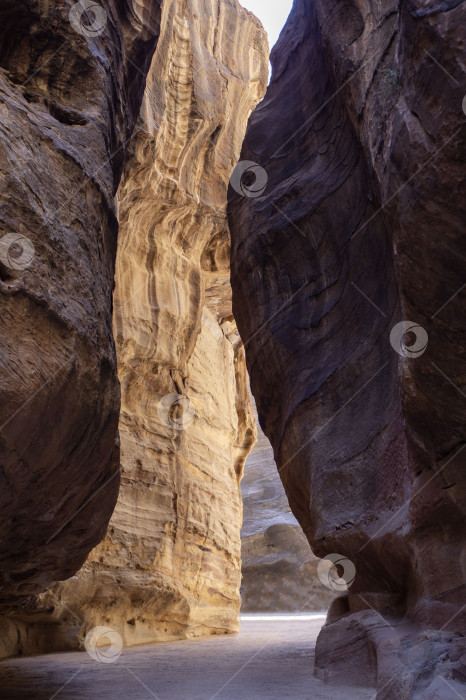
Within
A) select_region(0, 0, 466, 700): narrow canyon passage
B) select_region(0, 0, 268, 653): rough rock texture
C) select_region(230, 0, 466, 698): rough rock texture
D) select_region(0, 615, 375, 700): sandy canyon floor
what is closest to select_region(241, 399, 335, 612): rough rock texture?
select_region(0, 0, 268, 653): rough rock texture

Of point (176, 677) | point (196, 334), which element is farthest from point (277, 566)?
point (176, 677)

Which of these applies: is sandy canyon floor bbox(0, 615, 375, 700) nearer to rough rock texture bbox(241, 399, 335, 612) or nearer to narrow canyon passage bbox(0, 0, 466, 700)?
narrow canyon passage bbox(0, 0, 466, 700)

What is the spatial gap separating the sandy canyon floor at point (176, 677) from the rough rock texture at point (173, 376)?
2.08 m

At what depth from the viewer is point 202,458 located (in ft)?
46.1

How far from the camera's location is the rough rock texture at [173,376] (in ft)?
36.5

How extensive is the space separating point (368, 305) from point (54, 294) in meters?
4.34

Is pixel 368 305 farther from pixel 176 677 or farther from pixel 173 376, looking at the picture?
pixel 173 376

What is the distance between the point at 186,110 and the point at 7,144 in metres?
10.5

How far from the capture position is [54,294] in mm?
4422

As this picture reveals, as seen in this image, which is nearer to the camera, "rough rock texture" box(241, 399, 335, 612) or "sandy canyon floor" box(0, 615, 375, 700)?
"sandy canyon floor" box(0, 615, 375, 700)

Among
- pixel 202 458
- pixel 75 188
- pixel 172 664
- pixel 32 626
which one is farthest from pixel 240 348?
pixel 75 188

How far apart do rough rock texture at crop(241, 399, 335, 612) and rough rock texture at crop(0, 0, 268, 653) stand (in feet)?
49.1

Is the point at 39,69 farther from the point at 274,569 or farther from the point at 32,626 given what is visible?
the point at 274,569

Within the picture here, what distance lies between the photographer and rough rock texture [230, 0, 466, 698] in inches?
157
